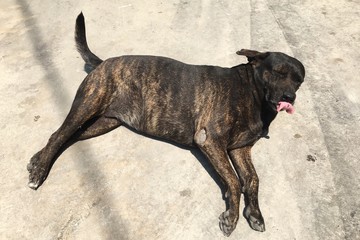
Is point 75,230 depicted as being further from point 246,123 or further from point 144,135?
point 246,123

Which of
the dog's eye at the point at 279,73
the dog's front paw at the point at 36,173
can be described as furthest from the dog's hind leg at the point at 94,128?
the dog's eye at the point at 279,73

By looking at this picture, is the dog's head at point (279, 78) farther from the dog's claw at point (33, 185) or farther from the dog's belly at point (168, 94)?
the dog's claw at point (33, 185)

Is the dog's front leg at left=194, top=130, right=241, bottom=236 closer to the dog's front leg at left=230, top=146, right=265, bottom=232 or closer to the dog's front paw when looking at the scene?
the dog's front leg at left=230, top=146, right=265, bottom=232

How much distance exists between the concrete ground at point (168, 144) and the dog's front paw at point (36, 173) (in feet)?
0.28

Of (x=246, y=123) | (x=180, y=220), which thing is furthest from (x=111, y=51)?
(x=180, y=220)

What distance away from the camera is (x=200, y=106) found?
4.01m

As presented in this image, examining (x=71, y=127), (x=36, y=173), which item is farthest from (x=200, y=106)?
(x=36, y=173)

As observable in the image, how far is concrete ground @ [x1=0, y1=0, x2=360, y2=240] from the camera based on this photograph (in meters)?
3.58

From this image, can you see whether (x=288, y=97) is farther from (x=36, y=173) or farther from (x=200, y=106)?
(x=36, y=173)

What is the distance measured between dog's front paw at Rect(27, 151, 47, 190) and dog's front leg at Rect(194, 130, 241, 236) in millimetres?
1821

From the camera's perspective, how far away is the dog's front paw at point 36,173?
3.86m

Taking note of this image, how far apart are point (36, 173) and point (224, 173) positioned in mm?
2148

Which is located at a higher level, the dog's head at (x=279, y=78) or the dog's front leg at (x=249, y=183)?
the dog's head at (x=279, y=78)

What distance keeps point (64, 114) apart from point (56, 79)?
2.78 ft
